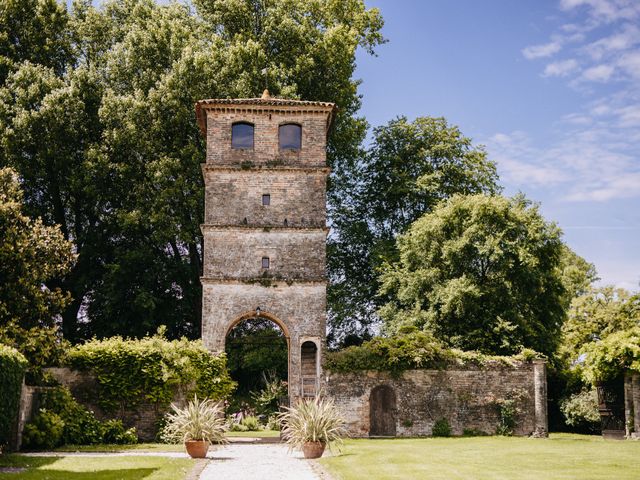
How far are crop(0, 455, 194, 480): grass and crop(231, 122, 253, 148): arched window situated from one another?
49.6 ft

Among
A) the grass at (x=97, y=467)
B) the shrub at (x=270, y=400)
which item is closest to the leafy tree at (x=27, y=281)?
the grass at (x=97, y=467)

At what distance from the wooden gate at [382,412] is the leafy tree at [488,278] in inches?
227

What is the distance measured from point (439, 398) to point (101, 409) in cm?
1195

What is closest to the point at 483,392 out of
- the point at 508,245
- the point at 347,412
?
the point at 347,412

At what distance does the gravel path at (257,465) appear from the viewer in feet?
48.0

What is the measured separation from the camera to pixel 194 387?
25297 mm

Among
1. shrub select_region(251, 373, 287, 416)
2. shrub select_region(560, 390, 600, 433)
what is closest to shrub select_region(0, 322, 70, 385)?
shrub select_region(251, 373, 287, 416)

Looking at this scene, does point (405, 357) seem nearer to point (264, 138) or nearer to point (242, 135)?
point (264, 138)

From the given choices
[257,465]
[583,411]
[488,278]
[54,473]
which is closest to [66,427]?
[54,473]

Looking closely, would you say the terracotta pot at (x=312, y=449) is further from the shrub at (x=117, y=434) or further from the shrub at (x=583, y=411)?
the shrub at (x=583, y=411)

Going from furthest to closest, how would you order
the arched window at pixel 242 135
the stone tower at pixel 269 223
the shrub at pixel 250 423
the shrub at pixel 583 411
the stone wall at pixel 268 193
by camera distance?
1. the arched window at pixel 242 135
2. the shrub at pixel 583 411
3. the stone wall at pixel 268 193
4. the stone tower at pixel 269 223
5. the shrub at pixel 250 423

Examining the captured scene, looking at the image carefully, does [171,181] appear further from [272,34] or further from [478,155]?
[478,155]

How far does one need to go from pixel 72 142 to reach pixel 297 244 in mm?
14486

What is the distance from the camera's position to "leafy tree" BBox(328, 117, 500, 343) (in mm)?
40438
